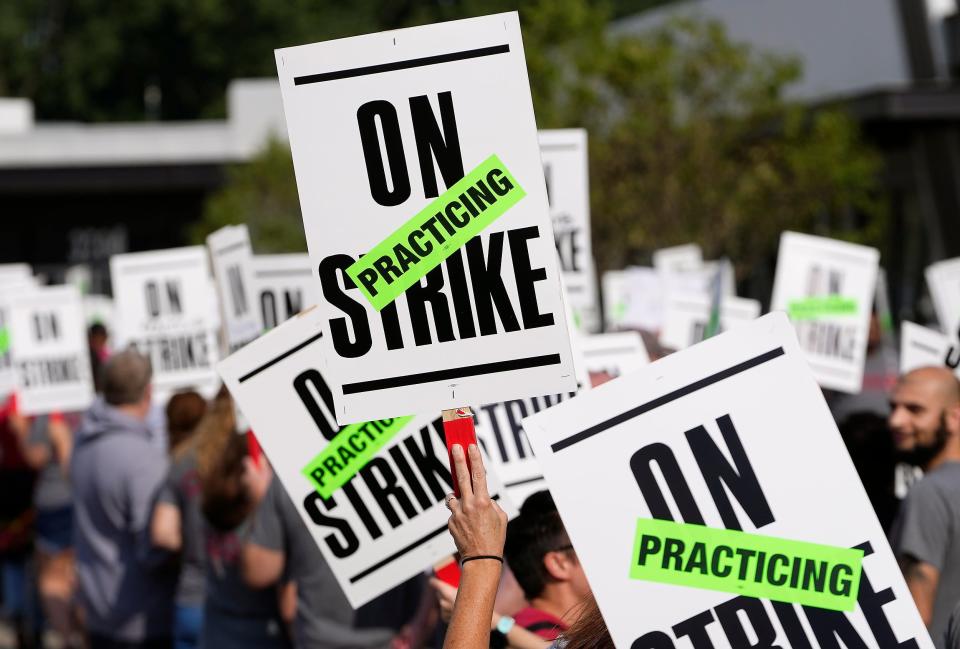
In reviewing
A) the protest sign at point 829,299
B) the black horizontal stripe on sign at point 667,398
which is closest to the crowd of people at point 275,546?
the black horizontal stripe on sign at point 667,398

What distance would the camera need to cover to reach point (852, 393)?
8141 mm

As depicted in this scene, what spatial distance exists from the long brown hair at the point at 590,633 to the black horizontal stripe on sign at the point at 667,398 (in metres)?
0.39

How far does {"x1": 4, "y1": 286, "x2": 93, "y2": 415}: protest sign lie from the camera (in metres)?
10.3

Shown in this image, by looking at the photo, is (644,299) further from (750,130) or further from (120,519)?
(750,130)

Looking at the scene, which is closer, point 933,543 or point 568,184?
point 933,543

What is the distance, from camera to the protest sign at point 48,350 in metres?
10.3

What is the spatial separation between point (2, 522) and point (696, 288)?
18.7 ft

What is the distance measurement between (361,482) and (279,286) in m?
2.37

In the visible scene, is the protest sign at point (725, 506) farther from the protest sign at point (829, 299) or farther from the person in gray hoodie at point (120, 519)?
the protest sign at point (829, 299)

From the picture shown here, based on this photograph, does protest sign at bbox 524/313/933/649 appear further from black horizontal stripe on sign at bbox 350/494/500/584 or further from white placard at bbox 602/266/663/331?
white placard at bbox 602/266/663/331

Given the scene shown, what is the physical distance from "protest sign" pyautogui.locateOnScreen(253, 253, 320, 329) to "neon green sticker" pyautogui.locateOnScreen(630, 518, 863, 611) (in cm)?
372

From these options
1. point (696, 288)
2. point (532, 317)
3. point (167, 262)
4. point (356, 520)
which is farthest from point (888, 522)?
point (696, 288)

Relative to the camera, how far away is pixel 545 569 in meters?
4.03

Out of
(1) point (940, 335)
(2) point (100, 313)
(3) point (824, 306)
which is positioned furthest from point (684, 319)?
(2) point (100, 313)
